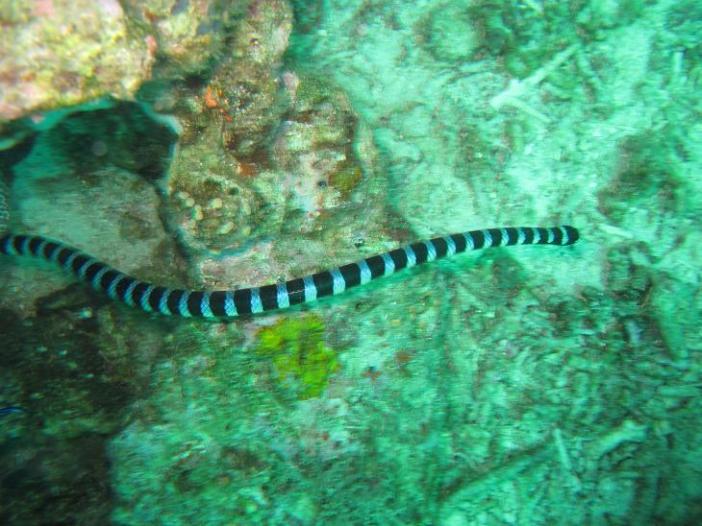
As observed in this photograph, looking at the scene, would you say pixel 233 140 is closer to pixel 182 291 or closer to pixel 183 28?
pixel 183 28

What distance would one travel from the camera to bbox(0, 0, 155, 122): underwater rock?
200cm

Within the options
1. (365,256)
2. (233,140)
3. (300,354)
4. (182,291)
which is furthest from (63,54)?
(365,256)

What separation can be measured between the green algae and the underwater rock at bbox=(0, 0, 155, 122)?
222cm

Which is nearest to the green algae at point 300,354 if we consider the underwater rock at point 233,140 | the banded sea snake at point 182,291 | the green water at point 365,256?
the green water at point 365,256

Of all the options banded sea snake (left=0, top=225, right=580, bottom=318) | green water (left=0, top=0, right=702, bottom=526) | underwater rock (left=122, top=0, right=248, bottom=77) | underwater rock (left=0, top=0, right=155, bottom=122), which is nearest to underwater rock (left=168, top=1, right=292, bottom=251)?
green water (left=0, top=0, right=702, bottom=526)

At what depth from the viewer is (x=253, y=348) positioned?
3.73m

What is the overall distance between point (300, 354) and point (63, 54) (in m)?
2.57

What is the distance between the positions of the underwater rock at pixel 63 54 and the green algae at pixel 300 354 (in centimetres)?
222

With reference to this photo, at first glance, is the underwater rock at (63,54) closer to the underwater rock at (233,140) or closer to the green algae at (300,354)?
the underwater rock at (233,140)

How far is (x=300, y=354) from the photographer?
368 centimetres

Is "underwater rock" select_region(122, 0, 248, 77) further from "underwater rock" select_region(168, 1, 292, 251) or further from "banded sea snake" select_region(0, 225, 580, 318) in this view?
"banded sea snake" select_region(0, 225, 580, 318)

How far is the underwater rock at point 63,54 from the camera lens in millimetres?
2002

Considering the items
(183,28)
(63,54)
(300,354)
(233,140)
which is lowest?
(300,354)

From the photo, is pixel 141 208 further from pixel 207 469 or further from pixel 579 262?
pixel 579 262
